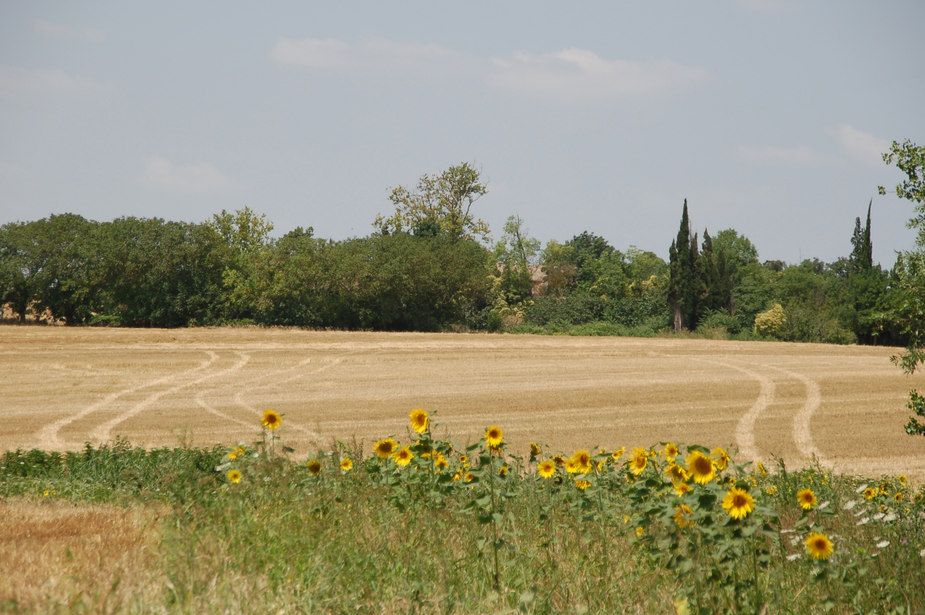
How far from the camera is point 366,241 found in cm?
4462

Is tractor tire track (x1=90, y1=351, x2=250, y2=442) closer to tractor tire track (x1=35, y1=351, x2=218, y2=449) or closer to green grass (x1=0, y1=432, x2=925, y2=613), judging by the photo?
tractor tire track (x1=35, y1=351, x2=218, y2=449)

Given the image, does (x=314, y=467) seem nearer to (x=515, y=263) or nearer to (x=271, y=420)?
(x=271, y=420)

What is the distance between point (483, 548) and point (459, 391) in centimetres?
→ 1932

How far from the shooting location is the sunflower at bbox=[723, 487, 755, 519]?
360cm

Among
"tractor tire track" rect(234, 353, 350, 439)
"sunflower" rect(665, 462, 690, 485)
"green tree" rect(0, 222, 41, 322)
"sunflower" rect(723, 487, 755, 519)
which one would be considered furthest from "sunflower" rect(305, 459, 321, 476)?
"green tree" rect(0, 222, 41, 322)

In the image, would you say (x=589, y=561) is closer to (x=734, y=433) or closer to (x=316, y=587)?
(x=316, y=587)

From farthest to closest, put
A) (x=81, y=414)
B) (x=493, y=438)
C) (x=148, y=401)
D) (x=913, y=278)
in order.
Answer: (x=148, y=401) → (x=81, y=414) → (x=913, y=278) → (x=493, y=438)

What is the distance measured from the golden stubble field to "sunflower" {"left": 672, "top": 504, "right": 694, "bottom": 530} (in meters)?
9.69

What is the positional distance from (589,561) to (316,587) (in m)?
1.76

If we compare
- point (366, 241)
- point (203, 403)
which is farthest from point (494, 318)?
point (203, 403)

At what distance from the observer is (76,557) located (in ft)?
14.2

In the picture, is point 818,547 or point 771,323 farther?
point 771,323

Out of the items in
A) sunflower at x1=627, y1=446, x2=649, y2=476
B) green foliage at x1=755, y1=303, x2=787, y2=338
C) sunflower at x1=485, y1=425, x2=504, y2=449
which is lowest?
sunflower at x1=627, y1=446, x2=649, y2=476

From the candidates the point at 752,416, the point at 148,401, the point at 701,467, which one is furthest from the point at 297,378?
the point at 701,467
